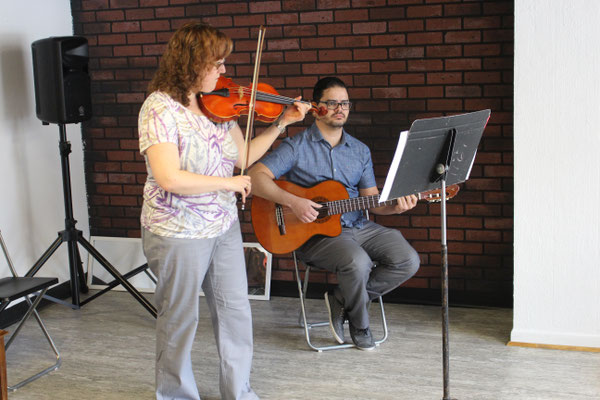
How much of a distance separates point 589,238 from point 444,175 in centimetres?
116

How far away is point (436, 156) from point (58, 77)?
2345 mm

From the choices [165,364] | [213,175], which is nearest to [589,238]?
[213,175]

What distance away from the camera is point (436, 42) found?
3754 millimetres

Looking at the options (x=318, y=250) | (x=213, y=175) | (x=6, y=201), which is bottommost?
(x=318, y=250)

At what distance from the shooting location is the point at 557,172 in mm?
3145

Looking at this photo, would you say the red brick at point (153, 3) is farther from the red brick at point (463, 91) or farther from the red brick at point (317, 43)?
the red brick at point (463, 91)

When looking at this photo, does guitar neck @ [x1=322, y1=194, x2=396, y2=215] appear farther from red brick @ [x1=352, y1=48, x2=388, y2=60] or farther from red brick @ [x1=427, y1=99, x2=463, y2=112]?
red brick @ [x1=352, y1=48, x2=388, y2=60]

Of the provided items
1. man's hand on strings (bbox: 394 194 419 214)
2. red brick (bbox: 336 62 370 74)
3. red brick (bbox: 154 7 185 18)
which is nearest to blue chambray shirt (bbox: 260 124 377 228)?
man's hand on strings (bbox: 394 194 419 214)

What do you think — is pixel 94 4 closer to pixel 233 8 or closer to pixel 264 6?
pixel 233 8

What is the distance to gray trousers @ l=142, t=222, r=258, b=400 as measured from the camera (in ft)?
8.16

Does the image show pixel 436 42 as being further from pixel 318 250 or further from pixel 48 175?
pixel 48 175

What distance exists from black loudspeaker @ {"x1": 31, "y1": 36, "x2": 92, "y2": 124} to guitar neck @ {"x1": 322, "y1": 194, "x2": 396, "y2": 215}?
64.1 inches

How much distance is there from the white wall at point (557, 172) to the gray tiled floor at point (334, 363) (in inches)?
7.4

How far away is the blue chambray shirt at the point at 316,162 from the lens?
337cm
